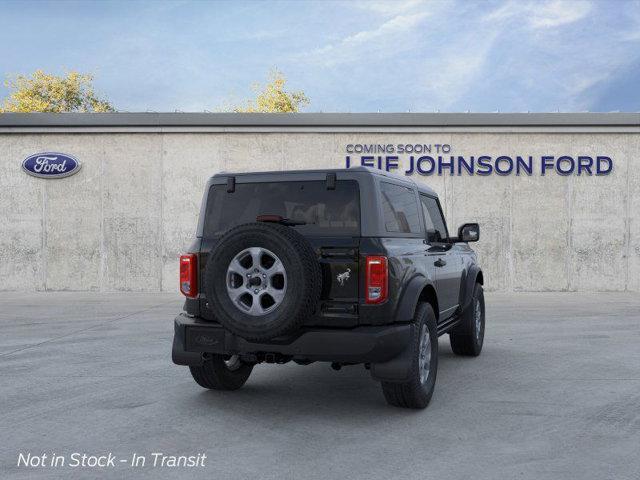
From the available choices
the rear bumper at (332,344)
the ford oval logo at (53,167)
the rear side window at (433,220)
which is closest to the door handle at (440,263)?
the rear side window at (433,220)

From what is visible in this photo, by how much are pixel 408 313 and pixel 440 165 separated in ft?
39.5

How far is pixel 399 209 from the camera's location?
17.7ft

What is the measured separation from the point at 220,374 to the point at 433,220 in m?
2.59

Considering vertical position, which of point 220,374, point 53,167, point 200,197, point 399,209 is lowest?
point 220,374

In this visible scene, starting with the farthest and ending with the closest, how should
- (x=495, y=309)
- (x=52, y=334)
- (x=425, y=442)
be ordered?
1. (x=495, y=309)
2. (x=52, y=334)
3. (x=425, y=442)

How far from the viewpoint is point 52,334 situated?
919cm

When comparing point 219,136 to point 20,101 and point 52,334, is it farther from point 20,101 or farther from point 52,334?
point 20,101

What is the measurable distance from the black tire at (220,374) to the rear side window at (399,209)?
5.75ft

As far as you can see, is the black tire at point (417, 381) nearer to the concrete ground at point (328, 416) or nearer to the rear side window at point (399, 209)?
the concrete ground at point (328, 416)

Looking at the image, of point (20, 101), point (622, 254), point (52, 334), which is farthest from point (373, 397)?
point (20, 101)

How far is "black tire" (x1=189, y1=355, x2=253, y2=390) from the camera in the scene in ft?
17.9

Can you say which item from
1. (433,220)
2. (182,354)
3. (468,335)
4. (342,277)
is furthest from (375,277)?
(468,335)

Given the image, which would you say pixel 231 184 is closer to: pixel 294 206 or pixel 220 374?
pixel 294 206

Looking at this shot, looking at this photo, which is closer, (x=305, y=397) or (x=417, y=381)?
(x=417, y=381)
